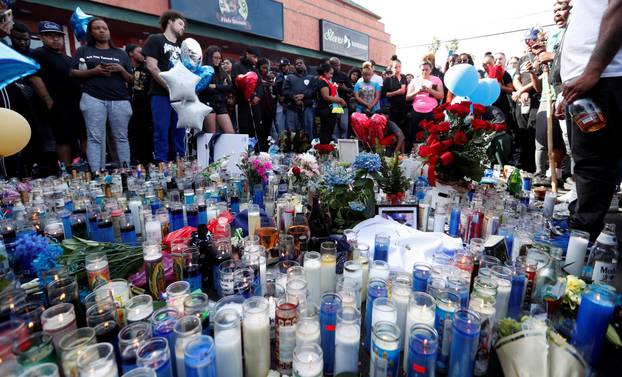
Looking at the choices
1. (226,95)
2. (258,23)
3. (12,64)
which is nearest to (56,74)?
(226,95)

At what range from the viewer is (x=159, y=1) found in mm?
8266

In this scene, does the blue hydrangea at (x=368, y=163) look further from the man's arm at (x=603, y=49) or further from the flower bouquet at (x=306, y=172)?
the man's arm at (x=603, y=49)

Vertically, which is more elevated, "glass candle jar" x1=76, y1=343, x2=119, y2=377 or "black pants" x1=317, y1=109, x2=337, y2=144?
"black pants" x1=317, y1=109, x2=337, y2=144

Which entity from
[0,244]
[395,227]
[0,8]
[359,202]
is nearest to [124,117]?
[0,8]

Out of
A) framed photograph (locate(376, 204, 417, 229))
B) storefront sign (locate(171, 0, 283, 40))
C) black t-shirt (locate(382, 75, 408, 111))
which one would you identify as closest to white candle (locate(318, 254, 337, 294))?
framed photograph (locate(376, 204, 417, 229))

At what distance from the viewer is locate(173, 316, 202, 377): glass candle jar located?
0.83 metres

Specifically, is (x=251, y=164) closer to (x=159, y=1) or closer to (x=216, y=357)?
(x=216, y=357)

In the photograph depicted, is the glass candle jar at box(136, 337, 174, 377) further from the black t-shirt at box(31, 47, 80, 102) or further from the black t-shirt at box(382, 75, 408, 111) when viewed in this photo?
the black t-shirt at box(382, 75, 408, 111)

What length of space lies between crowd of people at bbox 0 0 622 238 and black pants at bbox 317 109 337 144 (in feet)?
0.06

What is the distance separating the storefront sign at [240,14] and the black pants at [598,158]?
952 centimetres

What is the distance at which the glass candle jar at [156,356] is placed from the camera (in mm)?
765

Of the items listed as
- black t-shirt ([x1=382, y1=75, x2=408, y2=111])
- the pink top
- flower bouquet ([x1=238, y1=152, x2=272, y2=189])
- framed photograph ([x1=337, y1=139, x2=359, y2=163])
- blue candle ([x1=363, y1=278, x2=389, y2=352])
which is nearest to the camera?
blue candle ([x1=363, y1=278, x2=389, y2=352])

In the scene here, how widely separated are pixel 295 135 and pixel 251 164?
1.36 metres

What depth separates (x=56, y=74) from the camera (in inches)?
145
